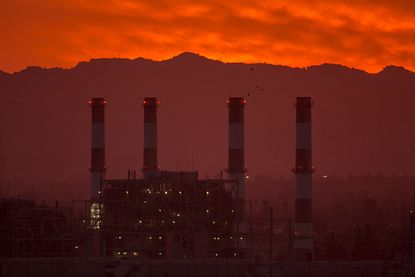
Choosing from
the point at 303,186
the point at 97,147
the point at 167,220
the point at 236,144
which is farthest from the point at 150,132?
the point at 167,220

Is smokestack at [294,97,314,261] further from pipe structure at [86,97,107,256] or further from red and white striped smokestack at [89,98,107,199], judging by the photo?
red and white striped smokestack at [89,98,107,199]

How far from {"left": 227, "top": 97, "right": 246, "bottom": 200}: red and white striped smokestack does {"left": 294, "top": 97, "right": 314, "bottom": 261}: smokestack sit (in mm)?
3065

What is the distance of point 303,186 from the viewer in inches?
2726

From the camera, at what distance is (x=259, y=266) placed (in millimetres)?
57094

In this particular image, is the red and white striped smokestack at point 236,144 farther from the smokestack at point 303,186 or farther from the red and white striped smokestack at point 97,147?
the red and white striped smokestack at point 97,147

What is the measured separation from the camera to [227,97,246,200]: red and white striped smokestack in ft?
233

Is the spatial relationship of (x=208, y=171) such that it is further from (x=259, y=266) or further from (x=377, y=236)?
(x=259, y=266)

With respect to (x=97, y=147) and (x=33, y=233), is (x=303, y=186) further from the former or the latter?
(x=33, y=233)

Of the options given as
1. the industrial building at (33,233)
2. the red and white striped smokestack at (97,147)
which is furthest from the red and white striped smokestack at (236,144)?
the industrial building at (33,233)

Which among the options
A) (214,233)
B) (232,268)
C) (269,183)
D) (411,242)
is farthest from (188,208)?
(269,183)

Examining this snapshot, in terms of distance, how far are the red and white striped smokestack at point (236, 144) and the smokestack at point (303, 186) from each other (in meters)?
3.06

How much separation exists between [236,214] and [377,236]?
714 inches

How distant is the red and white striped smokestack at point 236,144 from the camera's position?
70.9 m

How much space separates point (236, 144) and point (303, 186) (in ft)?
14.1
